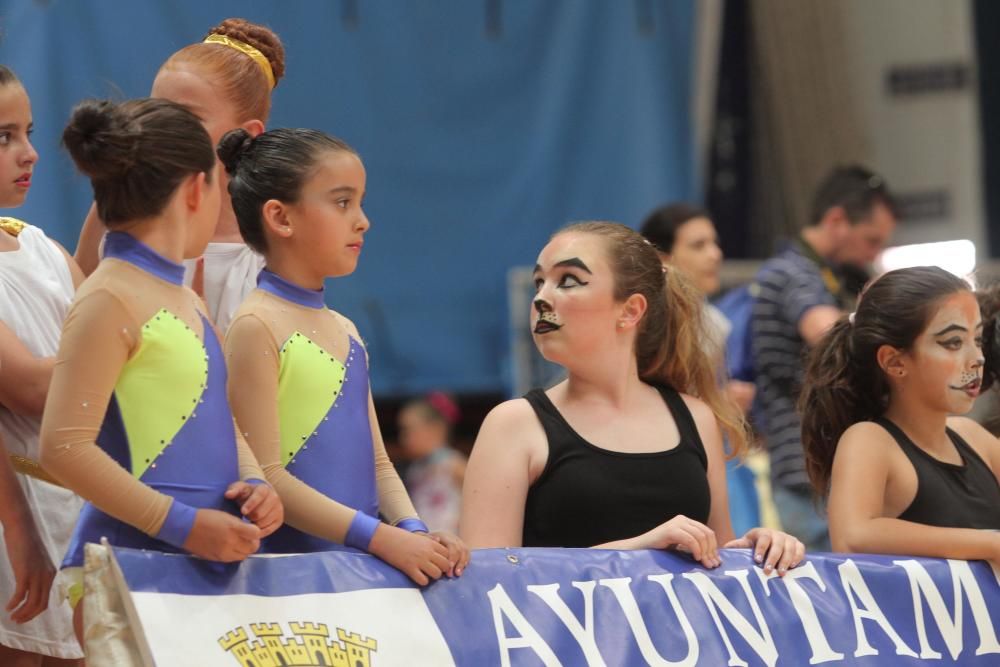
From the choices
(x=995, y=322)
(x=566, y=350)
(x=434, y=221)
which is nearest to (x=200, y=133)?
(x=566, y=350)

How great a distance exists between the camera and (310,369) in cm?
273

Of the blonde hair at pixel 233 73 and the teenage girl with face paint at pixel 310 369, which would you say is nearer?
the teenage girl with face paint at pixel 310 369

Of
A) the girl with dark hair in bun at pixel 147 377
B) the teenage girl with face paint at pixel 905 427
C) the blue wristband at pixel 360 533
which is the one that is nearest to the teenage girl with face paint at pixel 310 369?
the blue wristband at pixel 360 533

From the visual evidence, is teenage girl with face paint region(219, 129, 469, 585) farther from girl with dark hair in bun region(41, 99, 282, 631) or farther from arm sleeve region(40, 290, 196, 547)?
arm sleeve region(40, 290, 196, 547)

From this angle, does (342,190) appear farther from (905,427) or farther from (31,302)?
(905,427)

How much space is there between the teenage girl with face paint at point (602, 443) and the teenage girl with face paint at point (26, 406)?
2.78 ft

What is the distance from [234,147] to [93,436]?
2.47 feet

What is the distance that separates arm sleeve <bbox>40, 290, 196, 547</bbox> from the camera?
7.66 feet

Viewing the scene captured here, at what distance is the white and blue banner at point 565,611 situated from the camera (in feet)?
7.88

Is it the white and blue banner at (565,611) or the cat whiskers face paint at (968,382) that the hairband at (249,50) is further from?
the cat whiskers face paint at (968,382)

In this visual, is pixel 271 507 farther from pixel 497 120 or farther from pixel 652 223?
pixel 497 120

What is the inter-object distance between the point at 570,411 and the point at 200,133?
110cm

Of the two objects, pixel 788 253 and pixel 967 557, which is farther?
pixel 788 253

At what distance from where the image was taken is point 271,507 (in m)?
2.46
